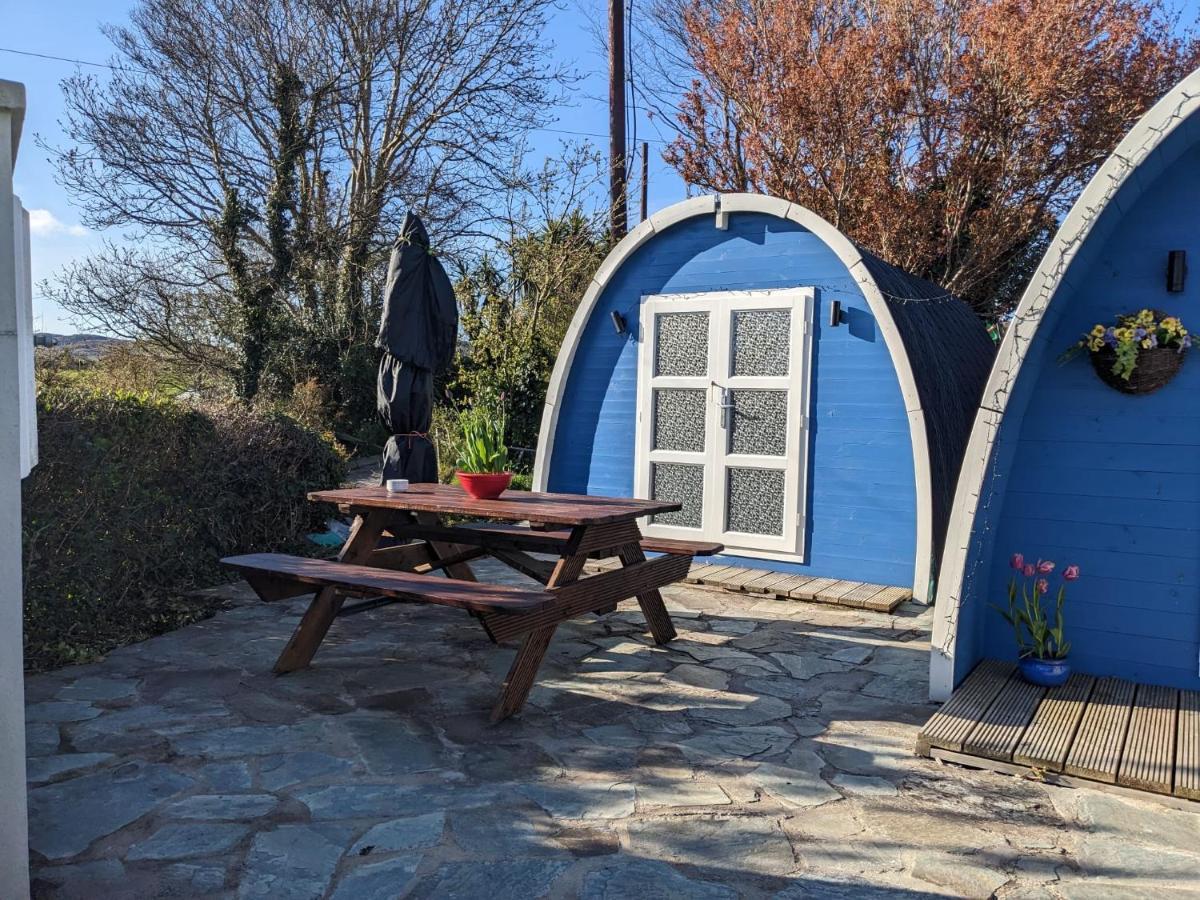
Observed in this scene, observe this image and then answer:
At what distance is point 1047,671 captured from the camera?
3.90m

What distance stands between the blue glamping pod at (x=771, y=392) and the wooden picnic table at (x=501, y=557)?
1.89 metres

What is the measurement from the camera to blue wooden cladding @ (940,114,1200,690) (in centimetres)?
388

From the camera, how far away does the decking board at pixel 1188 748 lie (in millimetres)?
2945

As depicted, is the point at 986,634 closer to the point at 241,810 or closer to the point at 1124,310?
the point at 1124,310

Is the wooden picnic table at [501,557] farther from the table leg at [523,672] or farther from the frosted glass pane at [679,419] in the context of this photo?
the frosted glass pane at [679,419]

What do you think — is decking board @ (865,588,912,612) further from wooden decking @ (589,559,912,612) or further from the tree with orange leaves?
the tree with orange leaves

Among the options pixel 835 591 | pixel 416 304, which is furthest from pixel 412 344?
pixel 835 591

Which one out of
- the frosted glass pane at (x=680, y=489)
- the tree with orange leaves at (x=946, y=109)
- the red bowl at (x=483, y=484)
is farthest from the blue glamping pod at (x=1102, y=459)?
the tree with orange leaves at (x=946, y=109)

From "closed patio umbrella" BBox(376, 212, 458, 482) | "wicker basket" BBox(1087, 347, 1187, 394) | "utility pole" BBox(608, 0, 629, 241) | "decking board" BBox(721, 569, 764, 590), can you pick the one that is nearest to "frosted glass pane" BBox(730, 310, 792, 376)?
"decking board" BBox(721, 569, 764, 590)

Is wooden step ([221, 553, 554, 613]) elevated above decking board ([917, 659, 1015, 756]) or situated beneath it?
elevated above

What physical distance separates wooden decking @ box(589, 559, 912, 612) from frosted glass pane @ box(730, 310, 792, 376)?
1.50m

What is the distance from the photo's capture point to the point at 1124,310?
3973mm

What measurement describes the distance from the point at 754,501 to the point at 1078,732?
363 centimetres

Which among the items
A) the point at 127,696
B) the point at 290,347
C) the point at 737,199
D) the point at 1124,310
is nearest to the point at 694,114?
the point at 290,347
